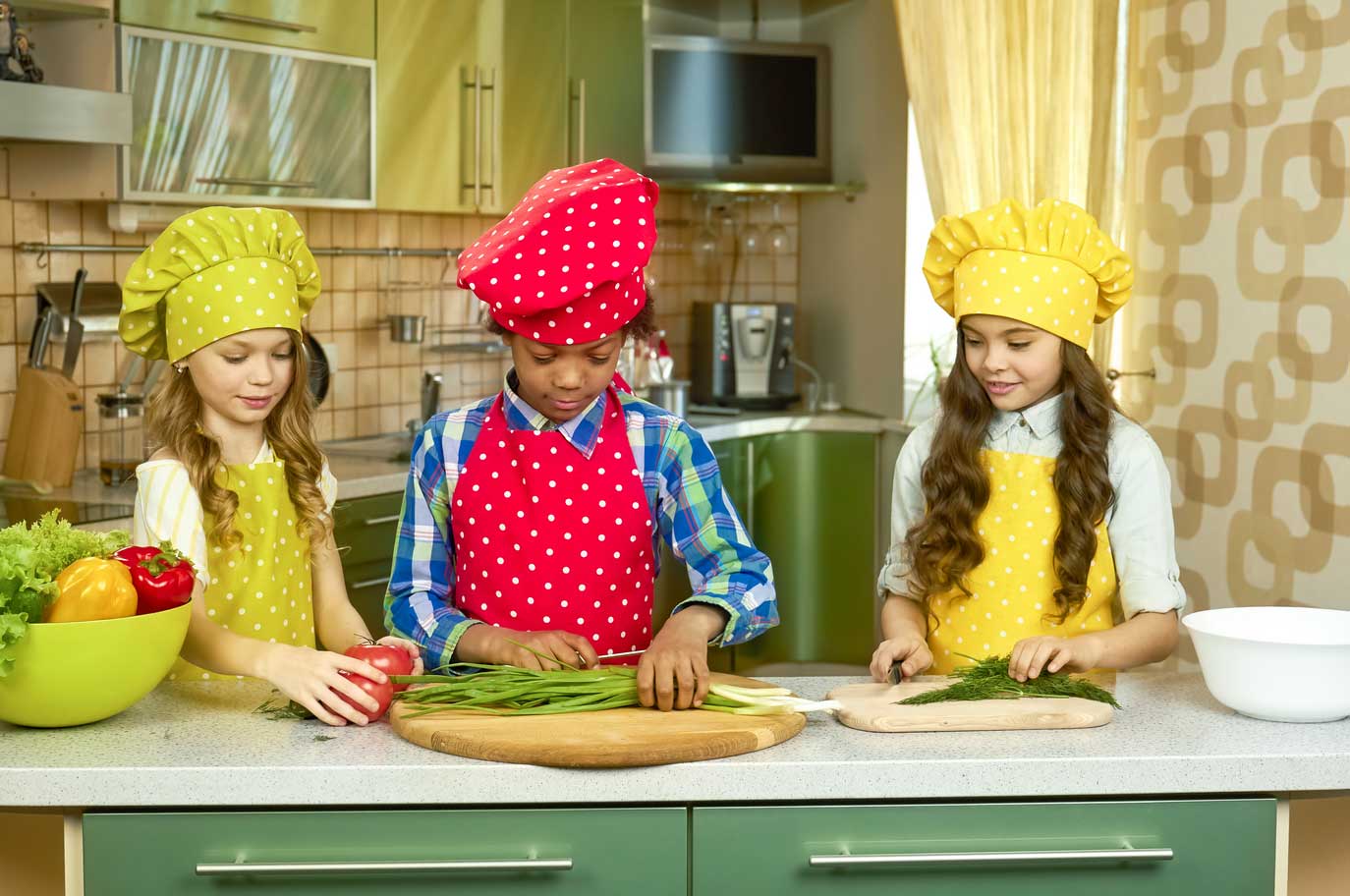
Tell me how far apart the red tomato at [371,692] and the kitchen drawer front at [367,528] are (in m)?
1.65

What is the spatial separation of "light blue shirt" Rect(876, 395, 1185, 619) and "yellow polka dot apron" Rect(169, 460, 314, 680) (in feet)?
2.68

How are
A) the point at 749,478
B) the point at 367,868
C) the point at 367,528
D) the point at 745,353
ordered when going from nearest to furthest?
the point at 367,868
the point at 367,528
the point at 749,478
the point at 745,353

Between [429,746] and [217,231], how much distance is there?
2.40 ft

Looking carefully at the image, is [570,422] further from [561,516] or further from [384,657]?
[384,657]

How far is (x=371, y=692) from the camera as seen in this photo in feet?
4.85

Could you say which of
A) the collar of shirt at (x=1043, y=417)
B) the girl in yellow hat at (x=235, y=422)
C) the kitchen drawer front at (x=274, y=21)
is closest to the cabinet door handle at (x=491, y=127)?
the kitchen drawer front at (x=274, y=21)

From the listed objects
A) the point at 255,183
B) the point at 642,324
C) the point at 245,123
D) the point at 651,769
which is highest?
the point at 245,123

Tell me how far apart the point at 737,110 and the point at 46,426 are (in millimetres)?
2306

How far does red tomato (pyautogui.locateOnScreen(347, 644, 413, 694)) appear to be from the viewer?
150 cm

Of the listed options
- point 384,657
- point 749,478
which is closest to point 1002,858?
point 384,657

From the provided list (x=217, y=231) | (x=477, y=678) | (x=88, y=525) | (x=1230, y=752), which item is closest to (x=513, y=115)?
(x=88, y=525)

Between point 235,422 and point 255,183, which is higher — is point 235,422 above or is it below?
below

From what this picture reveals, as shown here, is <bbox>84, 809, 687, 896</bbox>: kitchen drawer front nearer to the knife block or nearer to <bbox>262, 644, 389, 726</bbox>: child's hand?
<bbox>262, 644, 389, 726</bbox>: child's hand

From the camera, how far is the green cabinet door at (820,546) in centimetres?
440
